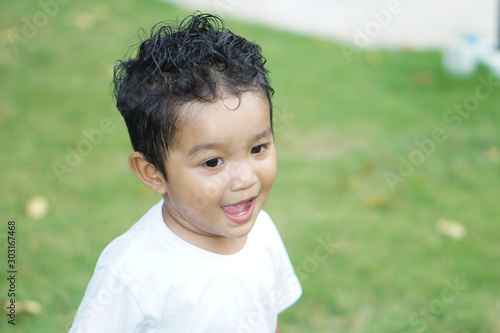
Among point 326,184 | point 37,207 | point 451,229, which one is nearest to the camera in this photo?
point 451,229

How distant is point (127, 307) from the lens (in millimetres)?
1431

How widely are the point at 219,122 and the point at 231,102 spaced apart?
0.06 meters

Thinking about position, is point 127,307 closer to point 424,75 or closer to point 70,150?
point 70,150

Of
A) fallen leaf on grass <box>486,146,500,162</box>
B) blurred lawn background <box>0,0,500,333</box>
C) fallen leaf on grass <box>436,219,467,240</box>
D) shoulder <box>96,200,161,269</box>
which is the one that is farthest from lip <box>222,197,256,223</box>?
fallen leaf on grass <box>486,146,500,162</box>

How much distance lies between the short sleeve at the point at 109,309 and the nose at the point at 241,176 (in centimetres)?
37

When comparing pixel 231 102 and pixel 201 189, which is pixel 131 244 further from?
pixel 231 102

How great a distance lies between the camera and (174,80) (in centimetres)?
140

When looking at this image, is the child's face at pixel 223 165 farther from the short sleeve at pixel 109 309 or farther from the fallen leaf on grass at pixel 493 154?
the fallen leaf on grass at pixel 493 154

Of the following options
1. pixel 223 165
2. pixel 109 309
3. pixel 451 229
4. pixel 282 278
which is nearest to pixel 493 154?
pixel 451 229

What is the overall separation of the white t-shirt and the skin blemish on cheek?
1.29 feet

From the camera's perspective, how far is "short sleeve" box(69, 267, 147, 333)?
141cm

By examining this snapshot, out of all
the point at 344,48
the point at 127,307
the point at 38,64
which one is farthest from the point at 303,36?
the point at 127,307

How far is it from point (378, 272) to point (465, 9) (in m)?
4.58

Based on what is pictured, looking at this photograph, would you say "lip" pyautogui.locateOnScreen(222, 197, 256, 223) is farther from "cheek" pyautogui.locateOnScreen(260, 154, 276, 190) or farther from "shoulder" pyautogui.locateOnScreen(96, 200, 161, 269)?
"shoulder" pyautogui.locateOnScreen(96, 200, 161, 269)
